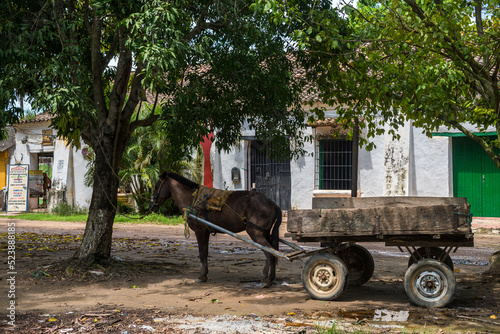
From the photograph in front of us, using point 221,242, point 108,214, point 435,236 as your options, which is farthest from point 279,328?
point 221,242

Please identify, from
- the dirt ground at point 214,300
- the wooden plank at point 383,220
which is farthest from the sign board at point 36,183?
the wooden plank at point 383,220

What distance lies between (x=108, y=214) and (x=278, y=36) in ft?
13.3

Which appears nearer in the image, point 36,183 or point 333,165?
point 333,165

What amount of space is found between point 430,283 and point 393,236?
26.3 inches

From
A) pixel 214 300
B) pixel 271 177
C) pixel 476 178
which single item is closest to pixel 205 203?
pixel 214 300

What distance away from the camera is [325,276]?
6180 millimetres

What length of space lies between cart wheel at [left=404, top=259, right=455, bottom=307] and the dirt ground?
142mm

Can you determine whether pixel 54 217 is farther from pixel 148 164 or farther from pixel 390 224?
pixel 390 224

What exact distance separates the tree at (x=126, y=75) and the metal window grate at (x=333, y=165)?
9.62 meters

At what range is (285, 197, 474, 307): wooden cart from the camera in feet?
18.4

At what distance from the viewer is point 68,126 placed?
9125mm

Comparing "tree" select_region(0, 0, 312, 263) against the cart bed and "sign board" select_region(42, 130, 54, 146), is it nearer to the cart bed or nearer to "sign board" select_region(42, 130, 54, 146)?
the cart bed

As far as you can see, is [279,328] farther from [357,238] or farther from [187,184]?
[187,184]

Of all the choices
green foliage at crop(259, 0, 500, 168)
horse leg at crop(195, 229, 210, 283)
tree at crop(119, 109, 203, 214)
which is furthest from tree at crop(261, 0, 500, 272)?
tree at crop(119, 109, 203, 214)
